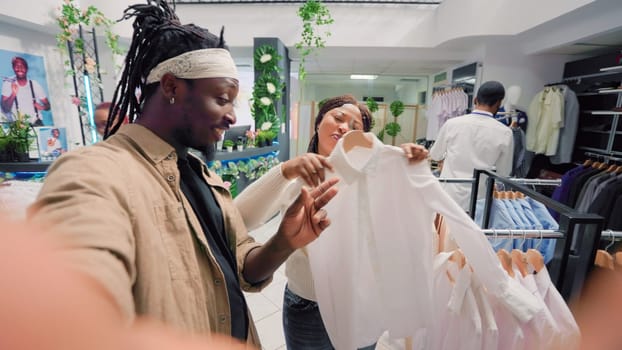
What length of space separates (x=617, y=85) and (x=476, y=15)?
6.08 ft

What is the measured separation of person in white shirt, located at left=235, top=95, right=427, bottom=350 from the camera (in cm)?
93

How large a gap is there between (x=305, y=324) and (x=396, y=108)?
6.99 meters

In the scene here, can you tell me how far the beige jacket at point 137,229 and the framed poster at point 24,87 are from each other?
5.28 meters

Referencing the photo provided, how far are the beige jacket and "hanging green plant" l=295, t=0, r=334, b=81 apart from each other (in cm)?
424

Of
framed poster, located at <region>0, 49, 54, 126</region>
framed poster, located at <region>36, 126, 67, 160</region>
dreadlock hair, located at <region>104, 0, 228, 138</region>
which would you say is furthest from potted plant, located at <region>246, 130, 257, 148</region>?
dreadlock hair, located at <region>104, 0, 228, 138</region>

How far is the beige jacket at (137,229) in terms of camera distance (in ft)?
1.20

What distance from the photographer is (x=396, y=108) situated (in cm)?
724

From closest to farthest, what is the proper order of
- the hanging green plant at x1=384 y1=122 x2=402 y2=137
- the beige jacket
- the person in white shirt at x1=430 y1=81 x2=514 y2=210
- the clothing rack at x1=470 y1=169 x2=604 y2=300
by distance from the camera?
the beige jacket < the clothing rack at x1=470 y1=169 x2=604 y2=300 < the person in white shirt at x1=430 y1=81 x2=514 y2=210 < the hanging green plant at x1=384 y1=122 x2=402 y2=137

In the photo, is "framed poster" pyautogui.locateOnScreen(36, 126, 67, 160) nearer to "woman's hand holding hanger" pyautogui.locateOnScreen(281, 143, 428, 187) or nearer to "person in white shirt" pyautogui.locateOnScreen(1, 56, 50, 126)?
"person in white shirt" pyautogui.locateOnScreen(1, 56, 50, 126)

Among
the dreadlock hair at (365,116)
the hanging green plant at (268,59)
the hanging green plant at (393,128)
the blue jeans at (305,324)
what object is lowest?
the blue jeans at (305,324)

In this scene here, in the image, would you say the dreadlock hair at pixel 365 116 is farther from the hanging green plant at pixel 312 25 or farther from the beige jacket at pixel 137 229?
the hanging green plant at pixel 312 25

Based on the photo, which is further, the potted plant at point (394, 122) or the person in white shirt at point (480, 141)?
the potted plant at point (394, 122)

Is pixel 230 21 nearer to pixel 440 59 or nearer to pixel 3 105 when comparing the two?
pixel 3 105

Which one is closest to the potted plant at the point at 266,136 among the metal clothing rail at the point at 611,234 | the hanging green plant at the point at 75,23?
the hanging green plant at the point at 75,23
